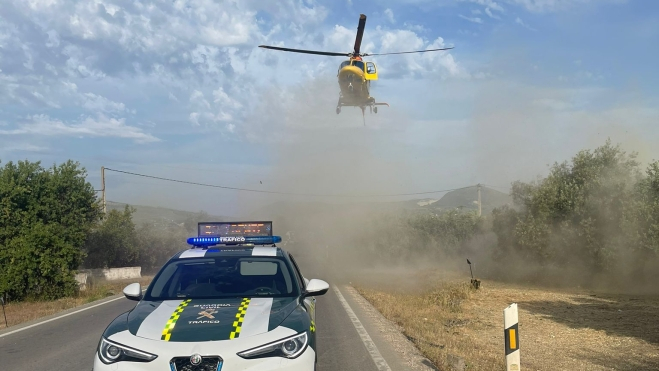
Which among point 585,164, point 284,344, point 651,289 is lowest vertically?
point 651,289

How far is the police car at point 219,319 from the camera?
4902 millimetres

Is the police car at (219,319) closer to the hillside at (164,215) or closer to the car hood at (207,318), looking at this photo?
the car hood at (207,318)

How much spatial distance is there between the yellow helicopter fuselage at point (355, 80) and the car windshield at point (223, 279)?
17.8 m

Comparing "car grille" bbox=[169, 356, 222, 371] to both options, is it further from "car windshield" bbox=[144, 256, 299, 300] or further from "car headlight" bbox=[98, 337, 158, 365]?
"car windshield" bbox=[144, 256, 299, 300]

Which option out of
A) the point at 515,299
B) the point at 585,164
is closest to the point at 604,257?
the point at 585,164

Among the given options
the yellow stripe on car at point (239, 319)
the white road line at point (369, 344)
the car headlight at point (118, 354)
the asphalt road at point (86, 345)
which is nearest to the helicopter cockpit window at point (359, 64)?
the white road line at point (369, 344)

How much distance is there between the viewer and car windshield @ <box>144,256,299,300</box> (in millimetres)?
6539

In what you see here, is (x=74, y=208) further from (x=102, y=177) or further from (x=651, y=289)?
(x=651, y=289)

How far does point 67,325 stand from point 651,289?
71.7 ft

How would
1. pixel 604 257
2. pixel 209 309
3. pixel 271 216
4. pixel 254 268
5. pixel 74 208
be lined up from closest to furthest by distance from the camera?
pixel 209 309 < pixel 254 268 < pixel 604 257 < pixel 74 208 < pixel 271 216

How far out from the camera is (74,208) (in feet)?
114

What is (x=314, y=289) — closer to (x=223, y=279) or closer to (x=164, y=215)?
(x=223, y=279)

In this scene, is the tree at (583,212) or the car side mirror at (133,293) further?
the tree at (583,212)

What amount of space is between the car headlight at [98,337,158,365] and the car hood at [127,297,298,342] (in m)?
0.17
